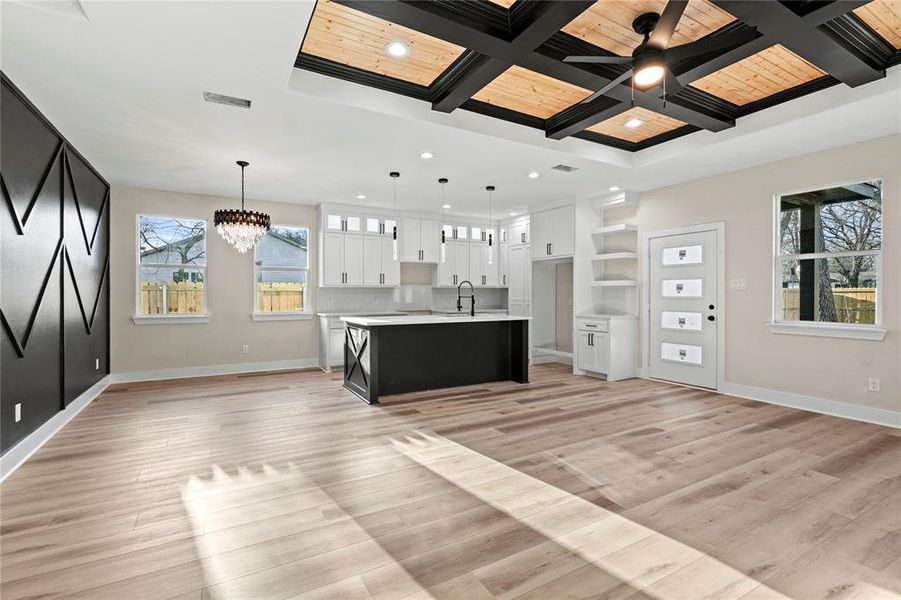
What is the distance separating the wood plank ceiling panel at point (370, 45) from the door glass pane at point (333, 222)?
401 centimetres

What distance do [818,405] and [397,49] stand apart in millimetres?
5450

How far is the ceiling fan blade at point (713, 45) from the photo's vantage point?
2.62 meters

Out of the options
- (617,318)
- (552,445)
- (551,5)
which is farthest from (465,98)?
(617,318)

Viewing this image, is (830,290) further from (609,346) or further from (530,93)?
(530,93)

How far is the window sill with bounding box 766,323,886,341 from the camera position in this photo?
4.26 meters

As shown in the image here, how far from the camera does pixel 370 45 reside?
3.10 metres

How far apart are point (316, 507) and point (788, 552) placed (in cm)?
251

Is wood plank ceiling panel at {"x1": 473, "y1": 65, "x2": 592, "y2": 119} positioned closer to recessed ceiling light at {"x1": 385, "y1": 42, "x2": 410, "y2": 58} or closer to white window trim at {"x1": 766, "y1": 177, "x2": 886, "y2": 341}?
recessed ceiling light at {"x1": 385, "y1": 42, "x2": 410, "y2": 58}

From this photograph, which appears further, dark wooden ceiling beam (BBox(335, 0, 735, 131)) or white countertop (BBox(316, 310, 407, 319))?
white countertop (BBox(316, 310, 407, 319))

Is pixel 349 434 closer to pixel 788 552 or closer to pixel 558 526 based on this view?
pixel 558 526

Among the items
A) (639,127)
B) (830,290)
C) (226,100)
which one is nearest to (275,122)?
(226,100)

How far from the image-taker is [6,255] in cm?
304

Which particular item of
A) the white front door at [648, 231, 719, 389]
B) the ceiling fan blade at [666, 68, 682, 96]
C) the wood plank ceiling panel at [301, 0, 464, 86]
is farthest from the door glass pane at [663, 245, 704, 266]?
the wood plank ceiling panel at [301, 0, 464, 86]

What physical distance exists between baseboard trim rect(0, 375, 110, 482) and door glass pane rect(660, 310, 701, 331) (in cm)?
700
